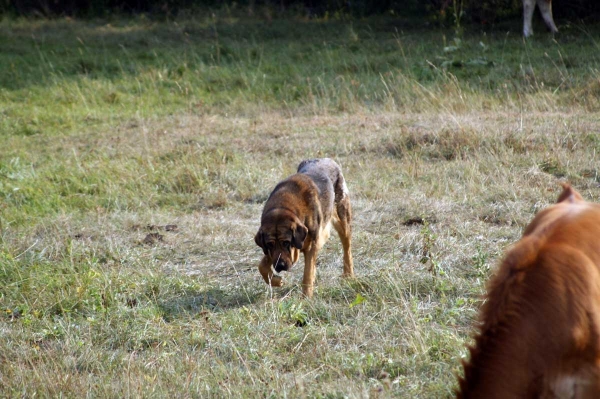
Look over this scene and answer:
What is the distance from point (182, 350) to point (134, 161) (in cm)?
555

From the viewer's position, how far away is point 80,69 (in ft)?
51.8

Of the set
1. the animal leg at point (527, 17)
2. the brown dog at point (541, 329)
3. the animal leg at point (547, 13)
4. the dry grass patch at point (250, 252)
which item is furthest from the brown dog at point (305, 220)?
the animal leg at point (547, 13)

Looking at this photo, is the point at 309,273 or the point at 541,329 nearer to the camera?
the point at 541,329

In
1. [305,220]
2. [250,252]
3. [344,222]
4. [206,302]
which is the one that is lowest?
[250,252]

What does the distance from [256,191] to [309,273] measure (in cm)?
290

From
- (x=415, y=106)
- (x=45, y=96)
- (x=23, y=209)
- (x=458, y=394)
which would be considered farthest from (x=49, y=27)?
(x=458, y=394)

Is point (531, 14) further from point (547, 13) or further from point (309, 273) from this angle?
point (309, 273)

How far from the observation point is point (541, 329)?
2.75 metres

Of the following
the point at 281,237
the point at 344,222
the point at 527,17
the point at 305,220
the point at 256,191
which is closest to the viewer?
the point at 281,237

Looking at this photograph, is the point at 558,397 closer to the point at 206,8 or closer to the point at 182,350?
the point at 182,350

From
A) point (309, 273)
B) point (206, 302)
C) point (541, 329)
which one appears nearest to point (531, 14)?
point (309, 273)

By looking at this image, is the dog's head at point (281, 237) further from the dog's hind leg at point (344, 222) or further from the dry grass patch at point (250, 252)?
the dog's hind leg at point (344, 222)

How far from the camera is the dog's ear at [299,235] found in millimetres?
5879

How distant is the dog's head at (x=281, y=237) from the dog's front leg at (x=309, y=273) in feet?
0.55
